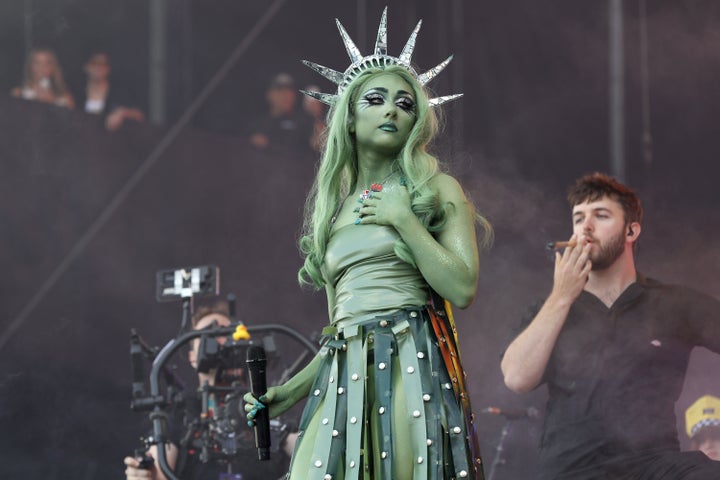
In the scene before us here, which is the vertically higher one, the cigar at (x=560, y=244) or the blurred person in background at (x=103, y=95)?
the blurred person in background at (x=103, y=95)

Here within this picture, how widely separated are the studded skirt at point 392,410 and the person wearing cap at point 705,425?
2379mm

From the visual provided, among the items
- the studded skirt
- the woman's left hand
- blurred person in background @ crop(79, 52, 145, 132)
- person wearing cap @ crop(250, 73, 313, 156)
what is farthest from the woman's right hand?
person wearing cap @ crop(250, 73, 313, 156)

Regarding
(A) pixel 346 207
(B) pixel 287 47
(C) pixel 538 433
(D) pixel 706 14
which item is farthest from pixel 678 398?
(B) pixel 287 47

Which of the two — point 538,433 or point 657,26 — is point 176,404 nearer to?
point 538,433

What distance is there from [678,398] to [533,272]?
1.17 metres

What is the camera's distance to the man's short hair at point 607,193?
5.02 metres

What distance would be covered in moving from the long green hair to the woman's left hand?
2.2 inches

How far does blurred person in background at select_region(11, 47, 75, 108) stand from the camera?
6111 millimetres

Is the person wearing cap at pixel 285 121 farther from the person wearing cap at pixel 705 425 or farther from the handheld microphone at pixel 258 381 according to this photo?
the handheld microphone at pixel 258 381

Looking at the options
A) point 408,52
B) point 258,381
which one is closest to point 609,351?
point 408,52

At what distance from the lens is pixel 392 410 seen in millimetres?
2627

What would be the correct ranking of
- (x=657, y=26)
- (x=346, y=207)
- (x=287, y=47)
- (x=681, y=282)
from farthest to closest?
(x=287, y=47) → (x=657, y=26) → (x=681, y=282) → (x=346, y=207)

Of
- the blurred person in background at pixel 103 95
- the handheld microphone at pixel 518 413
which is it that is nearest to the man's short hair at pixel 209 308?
the blurred person in background at pixel 103 95

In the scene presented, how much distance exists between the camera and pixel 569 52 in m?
5.91
